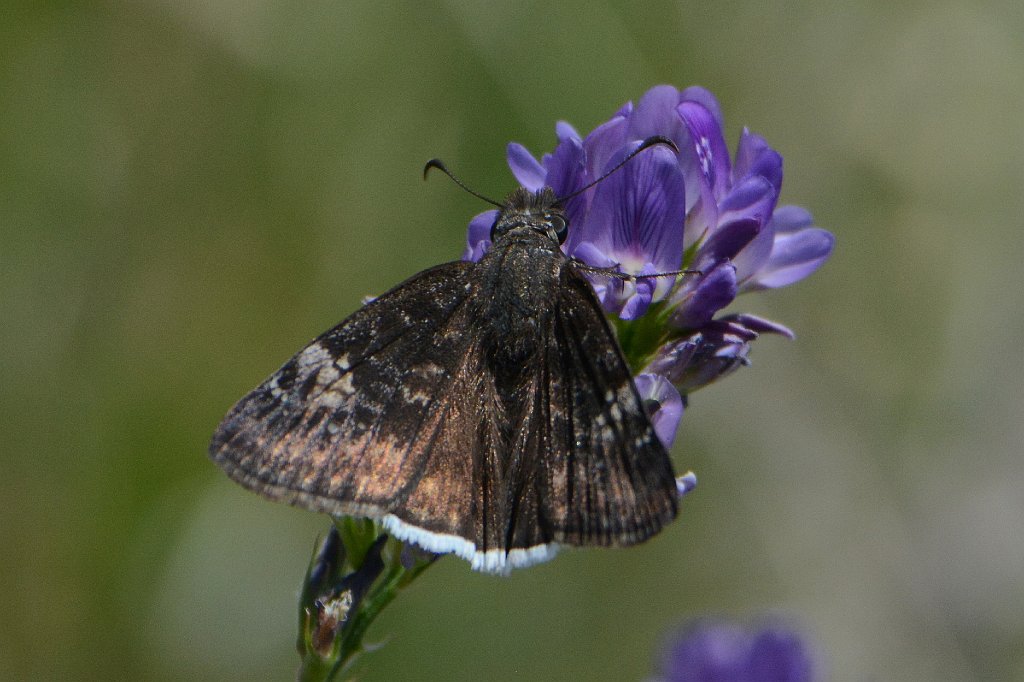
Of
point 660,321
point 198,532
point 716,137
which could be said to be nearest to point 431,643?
point 198,532

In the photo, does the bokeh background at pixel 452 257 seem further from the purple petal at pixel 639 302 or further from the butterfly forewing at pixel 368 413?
the purple petal at pixel 639 302

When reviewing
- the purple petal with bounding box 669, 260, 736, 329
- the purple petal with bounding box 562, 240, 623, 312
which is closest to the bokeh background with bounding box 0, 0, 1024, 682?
the purple petal with bounding box 562, 240, 623, 312

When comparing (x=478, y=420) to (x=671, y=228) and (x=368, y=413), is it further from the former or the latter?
(x=671, y=228)

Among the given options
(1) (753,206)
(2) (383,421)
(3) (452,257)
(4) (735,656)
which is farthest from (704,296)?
(3) (452,257)

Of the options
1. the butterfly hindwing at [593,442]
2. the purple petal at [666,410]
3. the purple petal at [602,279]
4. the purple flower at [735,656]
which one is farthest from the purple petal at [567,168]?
the purple flower at [735,656]

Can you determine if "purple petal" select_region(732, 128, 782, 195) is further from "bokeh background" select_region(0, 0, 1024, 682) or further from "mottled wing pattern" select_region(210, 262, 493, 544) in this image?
"bokeh background" select_region(0, 0, 1024, 682)

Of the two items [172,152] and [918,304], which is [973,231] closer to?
[918,304]
